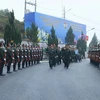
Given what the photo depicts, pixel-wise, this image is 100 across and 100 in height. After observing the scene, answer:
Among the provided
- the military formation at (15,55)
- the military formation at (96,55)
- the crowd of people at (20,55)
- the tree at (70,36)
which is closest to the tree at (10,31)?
the crowd of people at (20,55)

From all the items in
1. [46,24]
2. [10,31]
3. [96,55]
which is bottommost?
[96,55]

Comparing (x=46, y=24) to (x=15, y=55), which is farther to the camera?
(x=46, y=24)

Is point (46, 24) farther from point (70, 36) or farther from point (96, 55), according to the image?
point (96, 55)

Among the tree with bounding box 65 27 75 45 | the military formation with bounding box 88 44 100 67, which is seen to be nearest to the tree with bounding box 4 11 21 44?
the military formation with bounding box 88 44 100 67

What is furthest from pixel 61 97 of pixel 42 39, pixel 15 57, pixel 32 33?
pixel 42 39

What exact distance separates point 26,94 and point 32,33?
33813 millimetres

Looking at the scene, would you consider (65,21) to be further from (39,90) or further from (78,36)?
(39,90)

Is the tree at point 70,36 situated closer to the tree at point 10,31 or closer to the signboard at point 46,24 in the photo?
the signboard at point 46,24

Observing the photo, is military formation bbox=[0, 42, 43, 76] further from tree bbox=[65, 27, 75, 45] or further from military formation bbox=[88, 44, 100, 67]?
tree bbox=[65, 27, 75, 45]

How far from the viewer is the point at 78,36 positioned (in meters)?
68.4

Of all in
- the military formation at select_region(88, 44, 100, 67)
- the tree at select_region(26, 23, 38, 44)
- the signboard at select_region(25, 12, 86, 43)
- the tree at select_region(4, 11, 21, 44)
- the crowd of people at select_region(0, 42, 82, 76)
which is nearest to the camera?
the crowd of people at select_region(0, 42, 82, 76)

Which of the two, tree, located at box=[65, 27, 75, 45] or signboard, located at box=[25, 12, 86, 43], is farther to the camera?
tree, located at box=[65, 27, 75, 45]

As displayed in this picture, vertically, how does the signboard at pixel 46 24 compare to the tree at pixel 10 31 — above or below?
above

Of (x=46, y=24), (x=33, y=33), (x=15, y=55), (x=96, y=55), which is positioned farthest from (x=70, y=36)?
(x=15, y=55)
